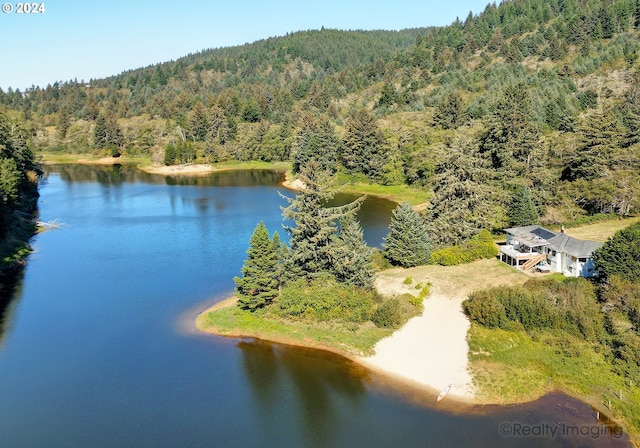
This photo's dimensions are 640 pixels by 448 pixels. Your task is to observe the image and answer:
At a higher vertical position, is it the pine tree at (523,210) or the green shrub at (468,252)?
the pine tree at (523,210)

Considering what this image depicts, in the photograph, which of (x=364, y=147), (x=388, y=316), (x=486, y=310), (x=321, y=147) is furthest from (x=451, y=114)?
(x=388, y=316)

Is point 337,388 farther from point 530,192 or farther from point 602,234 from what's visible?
point 530,192

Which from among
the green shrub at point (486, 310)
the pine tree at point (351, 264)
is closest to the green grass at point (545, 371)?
the green shrub at point (486, 310)

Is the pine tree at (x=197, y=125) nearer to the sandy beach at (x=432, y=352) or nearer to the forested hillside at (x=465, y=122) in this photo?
the forested hillside at (x=465, y=122)

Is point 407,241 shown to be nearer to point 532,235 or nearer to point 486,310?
point 532,235

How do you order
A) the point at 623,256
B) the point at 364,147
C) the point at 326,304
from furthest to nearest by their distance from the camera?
the point at 364,147 → the point at 326,304 → the point at 623,256

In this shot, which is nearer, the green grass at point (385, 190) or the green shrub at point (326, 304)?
the green shrub at point (326, 304)

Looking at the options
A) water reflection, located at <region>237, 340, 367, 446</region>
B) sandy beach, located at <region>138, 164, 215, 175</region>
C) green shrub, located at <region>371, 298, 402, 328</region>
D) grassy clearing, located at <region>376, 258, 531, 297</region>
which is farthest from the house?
sandy beach, located at <region>138, 164, 215, 175</region>
